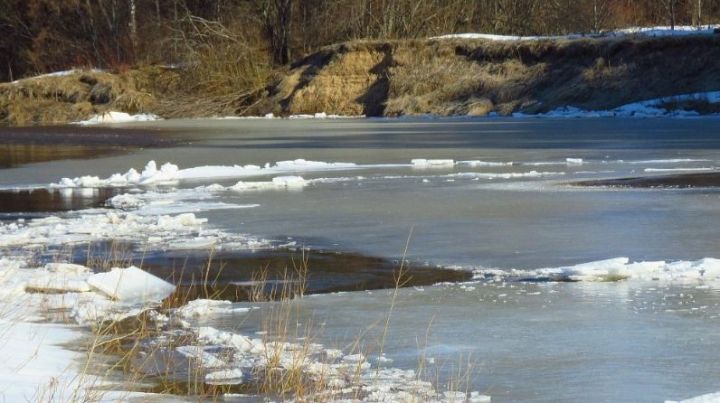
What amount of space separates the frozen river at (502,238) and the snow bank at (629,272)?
0.06 feet

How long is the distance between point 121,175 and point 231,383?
13768mm

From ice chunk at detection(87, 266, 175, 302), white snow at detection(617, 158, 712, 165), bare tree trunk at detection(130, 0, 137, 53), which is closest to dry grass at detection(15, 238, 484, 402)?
ice chunk at detection(87, 266, 175, 302)

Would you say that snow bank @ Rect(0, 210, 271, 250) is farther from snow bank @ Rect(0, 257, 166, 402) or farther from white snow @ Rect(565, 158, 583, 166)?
white snow @ Rect(565, 158, 583, 166)

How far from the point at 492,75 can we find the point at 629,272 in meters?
37.9

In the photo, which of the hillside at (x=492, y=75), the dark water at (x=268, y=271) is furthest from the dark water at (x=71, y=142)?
the dark water at (x=268, y=271)

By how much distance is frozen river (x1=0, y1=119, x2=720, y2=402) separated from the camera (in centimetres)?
625

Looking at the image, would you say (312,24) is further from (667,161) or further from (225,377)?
(225,377)

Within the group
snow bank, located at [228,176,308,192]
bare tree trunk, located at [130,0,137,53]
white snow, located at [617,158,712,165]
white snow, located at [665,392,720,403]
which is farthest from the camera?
bare tree trunk, located at [130,0,137,53]

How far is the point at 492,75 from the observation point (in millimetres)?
46188

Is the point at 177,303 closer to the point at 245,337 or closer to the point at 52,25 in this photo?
the point at 245,337

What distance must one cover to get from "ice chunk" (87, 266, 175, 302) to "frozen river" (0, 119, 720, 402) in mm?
1114

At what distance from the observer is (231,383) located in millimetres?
6074

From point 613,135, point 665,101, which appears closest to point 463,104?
point 665,101

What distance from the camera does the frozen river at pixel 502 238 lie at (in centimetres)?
625
